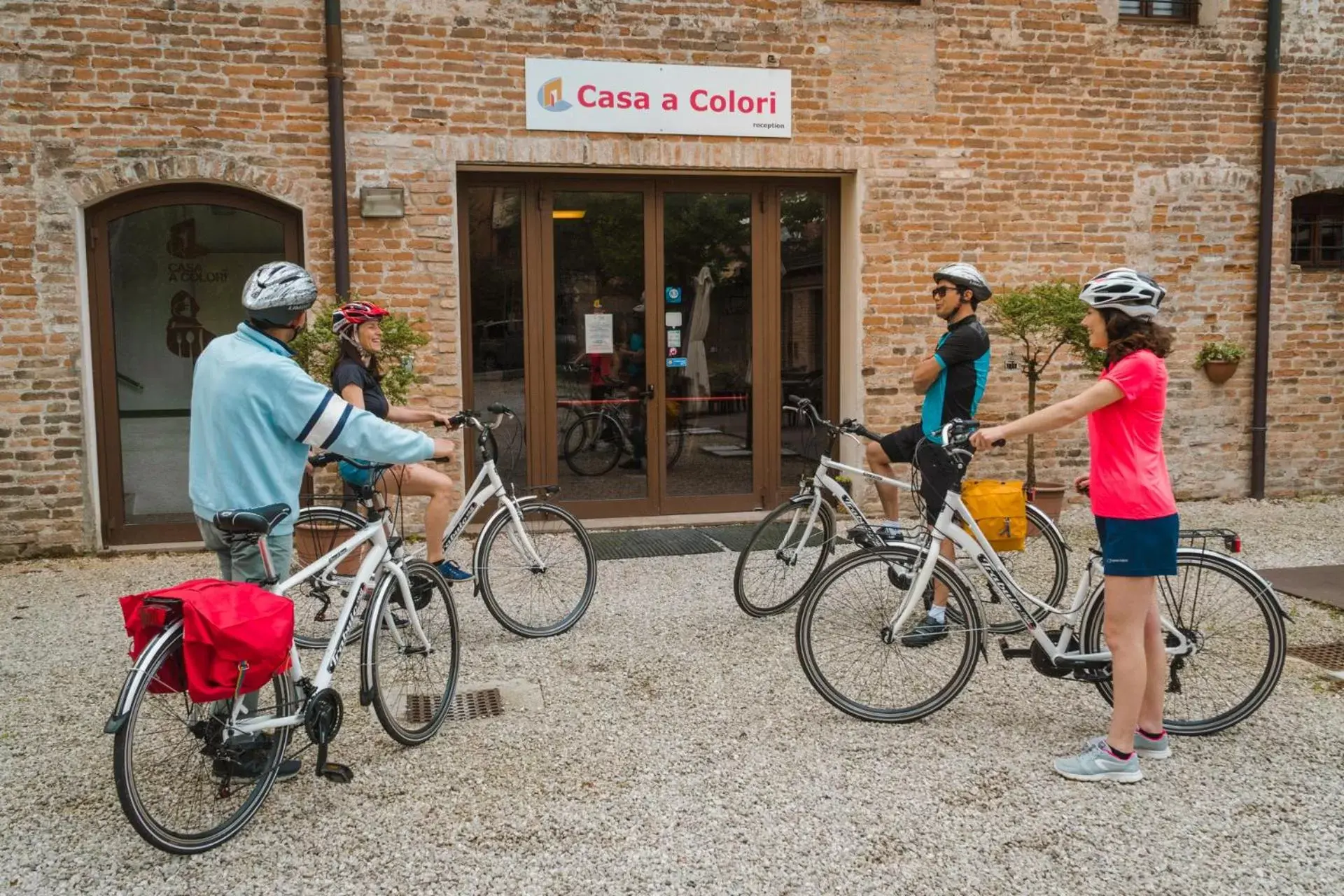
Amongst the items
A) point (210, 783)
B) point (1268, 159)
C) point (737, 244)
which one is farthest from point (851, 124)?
point (210, 783)

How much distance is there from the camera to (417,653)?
4.21m

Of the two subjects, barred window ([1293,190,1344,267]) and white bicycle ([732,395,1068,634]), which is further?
barred window ([1293,190,1344,267])

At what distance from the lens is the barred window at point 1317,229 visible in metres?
9.63

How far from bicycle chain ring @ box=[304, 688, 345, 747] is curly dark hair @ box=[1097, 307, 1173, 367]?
9.64ft

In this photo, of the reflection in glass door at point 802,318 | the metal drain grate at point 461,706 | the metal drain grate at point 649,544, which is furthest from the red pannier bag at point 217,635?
the reflection in glass door at point 802,318

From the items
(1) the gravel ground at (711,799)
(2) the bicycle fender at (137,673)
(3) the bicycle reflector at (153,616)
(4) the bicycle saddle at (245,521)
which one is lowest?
(1) the gravel ground at (711,799)

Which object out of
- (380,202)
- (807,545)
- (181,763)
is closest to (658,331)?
(380,202)

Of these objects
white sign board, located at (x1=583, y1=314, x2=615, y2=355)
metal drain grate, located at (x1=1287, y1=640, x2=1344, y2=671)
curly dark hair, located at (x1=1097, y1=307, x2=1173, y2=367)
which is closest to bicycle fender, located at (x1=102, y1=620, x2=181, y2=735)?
curly dark hair, located at (x1=1097, y1=307, x2=1173, y2=367)

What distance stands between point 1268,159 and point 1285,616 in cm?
661

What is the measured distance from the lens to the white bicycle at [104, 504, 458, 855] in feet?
10.2

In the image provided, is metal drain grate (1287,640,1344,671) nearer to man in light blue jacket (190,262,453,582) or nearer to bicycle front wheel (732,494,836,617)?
bicycle front wheel (732,494,836,617)

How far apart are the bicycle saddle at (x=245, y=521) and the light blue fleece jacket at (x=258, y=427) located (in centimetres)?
16

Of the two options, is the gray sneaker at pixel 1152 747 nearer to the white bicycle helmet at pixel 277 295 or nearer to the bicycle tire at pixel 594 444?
the white bicycle helmet at pixel 277 295

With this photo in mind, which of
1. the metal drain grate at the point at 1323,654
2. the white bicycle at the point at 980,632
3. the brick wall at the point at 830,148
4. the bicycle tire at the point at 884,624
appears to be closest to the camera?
the white bicycle at the point at 980,632
